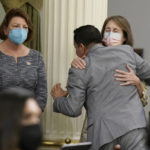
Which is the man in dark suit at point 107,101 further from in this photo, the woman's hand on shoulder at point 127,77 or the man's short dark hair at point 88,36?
the man's short dark hair at point 88,36

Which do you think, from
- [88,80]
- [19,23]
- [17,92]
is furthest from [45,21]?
[17,92]

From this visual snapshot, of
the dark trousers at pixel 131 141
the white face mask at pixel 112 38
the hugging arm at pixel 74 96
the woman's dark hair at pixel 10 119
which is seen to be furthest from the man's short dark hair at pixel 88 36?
the woman's dark hair at pixel 10 119

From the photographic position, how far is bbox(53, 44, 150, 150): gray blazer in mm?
2928

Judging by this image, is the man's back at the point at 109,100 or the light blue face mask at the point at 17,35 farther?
the light blue face mask at the point at 17,35

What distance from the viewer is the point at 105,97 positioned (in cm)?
294

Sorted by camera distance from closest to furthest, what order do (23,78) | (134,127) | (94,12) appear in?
(134,127) → (23,78) → (94,12)

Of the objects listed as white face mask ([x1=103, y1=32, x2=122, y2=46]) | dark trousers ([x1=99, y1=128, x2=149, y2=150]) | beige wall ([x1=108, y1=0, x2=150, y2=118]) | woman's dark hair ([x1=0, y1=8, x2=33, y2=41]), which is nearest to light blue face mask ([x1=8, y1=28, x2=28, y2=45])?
woman's dark hair ([x1=0, y1=8, x2=33, y2=41])

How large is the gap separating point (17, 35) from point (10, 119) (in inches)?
81.2

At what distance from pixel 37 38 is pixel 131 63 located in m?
1.52

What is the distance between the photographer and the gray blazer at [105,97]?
293 cm

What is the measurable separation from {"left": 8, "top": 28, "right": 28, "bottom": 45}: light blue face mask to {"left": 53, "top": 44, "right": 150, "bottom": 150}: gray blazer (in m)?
0.49

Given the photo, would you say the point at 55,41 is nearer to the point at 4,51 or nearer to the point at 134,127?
the point at 4,51

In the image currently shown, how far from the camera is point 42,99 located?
3.33m

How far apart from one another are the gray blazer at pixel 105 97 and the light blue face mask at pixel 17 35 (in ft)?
1.62
